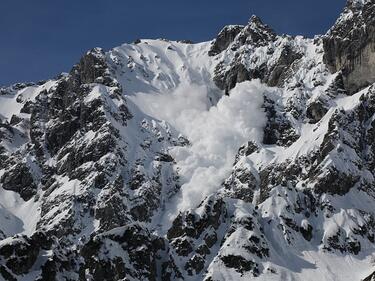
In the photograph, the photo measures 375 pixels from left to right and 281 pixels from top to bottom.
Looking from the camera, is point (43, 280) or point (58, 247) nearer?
point (43, 280)

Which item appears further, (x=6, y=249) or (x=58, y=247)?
(x=58, y=247)

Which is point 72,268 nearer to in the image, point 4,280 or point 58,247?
point 58,247

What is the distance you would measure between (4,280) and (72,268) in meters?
21.1

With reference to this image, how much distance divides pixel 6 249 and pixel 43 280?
→ 1044 cm

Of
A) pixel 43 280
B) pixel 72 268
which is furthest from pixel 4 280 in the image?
pixel 72 268

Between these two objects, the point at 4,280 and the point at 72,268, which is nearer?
the point at 4,280

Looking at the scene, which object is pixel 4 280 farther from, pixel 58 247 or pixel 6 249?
pixel 58 247

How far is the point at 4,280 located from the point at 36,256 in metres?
12.3

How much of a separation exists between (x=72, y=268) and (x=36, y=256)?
10.2m

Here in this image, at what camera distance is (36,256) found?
18162cm

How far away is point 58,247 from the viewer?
190375 millimetres

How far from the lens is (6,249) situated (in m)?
178

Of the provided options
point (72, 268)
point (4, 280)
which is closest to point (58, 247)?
point (72, 268)

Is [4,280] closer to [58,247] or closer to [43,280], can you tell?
[43,280]
